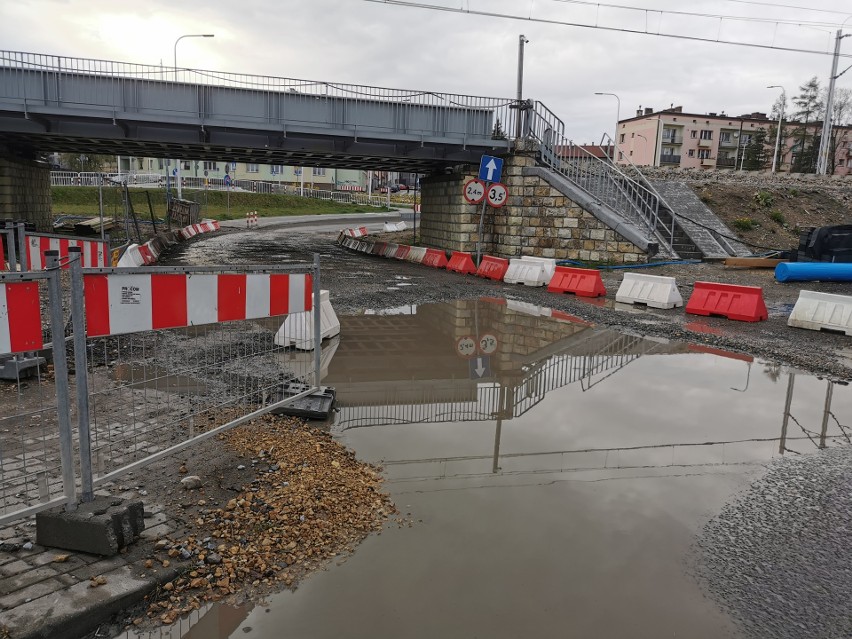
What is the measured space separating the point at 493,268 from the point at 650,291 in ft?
19.0

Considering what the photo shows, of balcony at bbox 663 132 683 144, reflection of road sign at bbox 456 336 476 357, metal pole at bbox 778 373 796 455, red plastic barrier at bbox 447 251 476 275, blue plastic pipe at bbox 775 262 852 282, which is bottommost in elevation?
metal pole at bbox 778 373 796 455

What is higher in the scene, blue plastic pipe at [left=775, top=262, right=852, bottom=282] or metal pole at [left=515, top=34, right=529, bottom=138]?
metal pole at [left=515, top=34, right=529, bottom=138]

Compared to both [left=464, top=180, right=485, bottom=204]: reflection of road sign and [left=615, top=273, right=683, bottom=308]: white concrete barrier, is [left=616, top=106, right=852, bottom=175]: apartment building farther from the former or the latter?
[left=615, top=273, right=683, bottom=308]: white concrete barrier

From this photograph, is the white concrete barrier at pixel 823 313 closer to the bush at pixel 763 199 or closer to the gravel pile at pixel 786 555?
→ the gravel pile at pixel 786 555

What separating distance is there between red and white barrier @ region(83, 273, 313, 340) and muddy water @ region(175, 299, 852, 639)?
1.41m

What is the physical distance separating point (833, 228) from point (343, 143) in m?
16.8

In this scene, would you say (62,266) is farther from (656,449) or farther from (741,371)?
(741,371)

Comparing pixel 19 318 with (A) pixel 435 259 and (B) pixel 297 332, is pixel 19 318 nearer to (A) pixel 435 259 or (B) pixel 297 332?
(B) pixel 297 332

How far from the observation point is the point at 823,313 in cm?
1123

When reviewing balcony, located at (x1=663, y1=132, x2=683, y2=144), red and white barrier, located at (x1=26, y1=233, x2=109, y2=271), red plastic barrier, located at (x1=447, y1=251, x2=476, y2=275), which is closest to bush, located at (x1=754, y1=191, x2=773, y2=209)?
red plastic barrier, located at (x1=447, y1=251, x2=476, y2=275)

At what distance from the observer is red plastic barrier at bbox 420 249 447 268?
72.5ft

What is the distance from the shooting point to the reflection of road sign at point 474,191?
68.4 feet

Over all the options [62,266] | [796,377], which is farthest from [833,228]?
[62,266]

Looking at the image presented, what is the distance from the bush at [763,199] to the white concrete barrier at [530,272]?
15.5m
